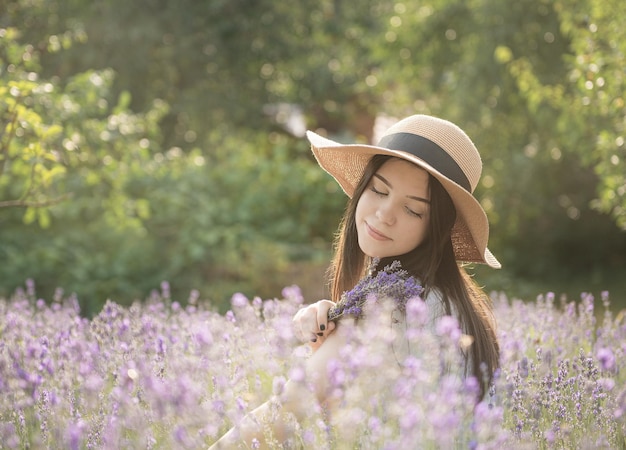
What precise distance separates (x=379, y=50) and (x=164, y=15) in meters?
3.14

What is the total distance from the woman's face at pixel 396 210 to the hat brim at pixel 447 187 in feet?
0.20

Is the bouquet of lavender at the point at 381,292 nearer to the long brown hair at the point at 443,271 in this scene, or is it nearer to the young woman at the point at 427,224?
the young woman at the point at 427,224

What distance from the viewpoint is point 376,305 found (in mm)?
2375

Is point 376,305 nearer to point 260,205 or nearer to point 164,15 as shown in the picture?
point 260,205

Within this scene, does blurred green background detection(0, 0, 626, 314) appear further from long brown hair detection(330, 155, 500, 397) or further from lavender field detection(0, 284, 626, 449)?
long brown hair detection(330, 155, 500, 397)

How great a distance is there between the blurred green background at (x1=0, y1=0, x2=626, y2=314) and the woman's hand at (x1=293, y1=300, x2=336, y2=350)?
277 cm

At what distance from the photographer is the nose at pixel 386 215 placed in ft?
9.32

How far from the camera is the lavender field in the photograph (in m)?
1.90

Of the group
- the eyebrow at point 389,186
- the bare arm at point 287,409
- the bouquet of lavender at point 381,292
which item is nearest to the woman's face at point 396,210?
the eyebrow at point 389,186

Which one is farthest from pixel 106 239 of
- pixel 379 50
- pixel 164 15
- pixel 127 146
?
pixel 379 50

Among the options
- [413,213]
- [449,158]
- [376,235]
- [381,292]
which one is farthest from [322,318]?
[449,158]

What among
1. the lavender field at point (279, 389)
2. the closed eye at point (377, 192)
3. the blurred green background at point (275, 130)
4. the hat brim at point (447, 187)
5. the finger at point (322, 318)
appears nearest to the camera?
the lavender field at point (279, 389)

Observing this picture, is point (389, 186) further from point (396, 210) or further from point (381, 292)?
point (381, 292)

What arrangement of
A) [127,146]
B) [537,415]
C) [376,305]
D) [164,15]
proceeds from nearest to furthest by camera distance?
1. [376,305]
2. [537,415]
3. [127,146]
4. [164,15]
